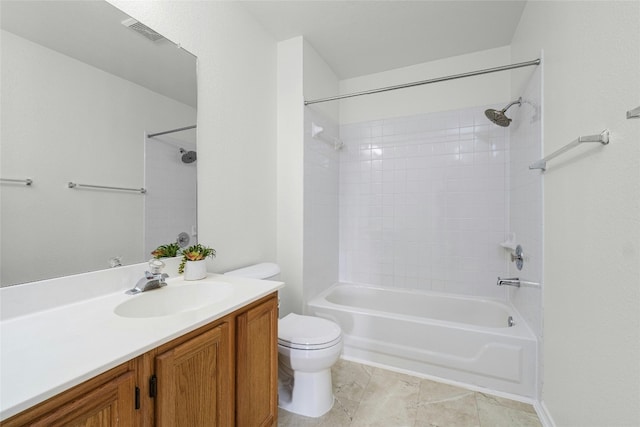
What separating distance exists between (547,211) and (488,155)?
107cm

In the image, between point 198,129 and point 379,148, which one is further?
point 379,148

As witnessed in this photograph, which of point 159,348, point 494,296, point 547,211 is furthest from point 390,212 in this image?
point 159,348

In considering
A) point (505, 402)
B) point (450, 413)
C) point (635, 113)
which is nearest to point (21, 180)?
point (635, 113)

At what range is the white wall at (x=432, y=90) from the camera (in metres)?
2.43

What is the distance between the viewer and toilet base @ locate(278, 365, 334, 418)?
5.19ft

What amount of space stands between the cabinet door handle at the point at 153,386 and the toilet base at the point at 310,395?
3.31 ft

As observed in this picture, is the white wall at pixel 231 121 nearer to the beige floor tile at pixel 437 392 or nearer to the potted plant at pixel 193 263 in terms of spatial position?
the potted plant at pixel 193 263

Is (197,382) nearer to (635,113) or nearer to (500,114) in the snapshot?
(635,113)

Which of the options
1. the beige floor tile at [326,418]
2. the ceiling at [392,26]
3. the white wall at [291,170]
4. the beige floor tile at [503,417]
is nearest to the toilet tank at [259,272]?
the white wall at [291,170]

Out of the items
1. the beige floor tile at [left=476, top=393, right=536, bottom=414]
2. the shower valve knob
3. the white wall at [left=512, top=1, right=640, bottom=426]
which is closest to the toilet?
the beige floor tile at [left=476, top=393, right=536, bottom=414]

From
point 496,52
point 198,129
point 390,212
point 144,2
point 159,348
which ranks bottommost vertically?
point 159,348

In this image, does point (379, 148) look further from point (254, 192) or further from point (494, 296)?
point (494, 296)

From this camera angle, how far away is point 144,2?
1.30 m

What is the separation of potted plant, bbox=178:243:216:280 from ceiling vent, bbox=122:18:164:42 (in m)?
1.07
